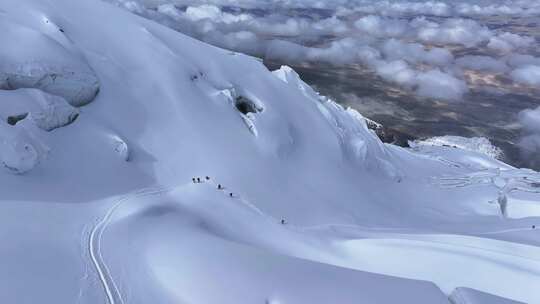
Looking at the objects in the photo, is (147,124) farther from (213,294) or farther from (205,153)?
(213,294)

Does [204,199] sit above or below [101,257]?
above

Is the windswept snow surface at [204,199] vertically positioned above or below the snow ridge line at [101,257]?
above

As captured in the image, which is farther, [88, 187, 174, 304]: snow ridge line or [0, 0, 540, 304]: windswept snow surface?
[0, 0, 540, 304]: windswept snow surface

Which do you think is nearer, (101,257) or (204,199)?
(101,257)

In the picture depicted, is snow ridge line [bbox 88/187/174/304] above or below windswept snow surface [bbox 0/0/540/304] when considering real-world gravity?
below

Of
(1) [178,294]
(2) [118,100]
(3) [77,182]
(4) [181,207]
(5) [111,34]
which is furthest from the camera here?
(5) [111,34]

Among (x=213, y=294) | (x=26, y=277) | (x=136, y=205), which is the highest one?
(x=213, y=294)

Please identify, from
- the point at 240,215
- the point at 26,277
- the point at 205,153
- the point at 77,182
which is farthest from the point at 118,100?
the point at 26,277

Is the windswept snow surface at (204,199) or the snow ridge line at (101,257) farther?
the windswept snow surface at (204,199)
